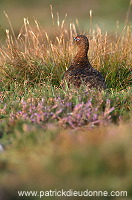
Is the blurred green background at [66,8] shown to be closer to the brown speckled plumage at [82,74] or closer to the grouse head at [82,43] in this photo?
the grouse head at [82,43]

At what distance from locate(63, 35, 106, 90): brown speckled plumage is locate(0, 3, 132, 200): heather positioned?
0.50 m

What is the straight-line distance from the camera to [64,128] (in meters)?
4.12

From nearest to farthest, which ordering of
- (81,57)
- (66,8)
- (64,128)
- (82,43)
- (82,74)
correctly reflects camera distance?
1. (64,128)
2. (82,74)
3. (81,57)
4. (82,43)
5. (66,8)

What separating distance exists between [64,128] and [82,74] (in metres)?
1.78

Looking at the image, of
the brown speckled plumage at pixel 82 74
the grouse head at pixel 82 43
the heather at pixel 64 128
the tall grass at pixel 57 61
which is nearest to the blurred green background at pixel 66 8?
the tall grass at pixel 57 61

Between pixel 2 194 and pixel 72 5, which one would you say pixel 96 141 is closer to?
pixel 2 194

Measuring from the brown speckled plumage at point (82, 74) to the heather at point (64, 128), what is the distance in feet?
1.62

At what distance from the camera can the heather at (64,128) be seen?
2736 millimetres

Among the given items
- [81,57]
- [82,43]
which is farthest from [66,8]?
[81,57]

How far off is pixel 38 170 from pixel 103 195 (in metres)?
0.45

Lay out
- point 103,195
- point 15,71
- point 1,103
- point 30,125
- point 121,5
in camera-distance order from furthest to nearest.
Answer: point 121,5, point 15,71, point 1,103, point 30,125, point 103,195

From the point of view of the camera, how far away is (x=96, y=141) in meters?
3.02

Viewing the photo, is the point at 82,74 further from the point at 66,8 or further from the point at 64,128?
the point at 66,8

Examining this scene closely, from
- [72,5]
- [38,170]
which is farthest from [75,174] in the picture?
[72,5]
